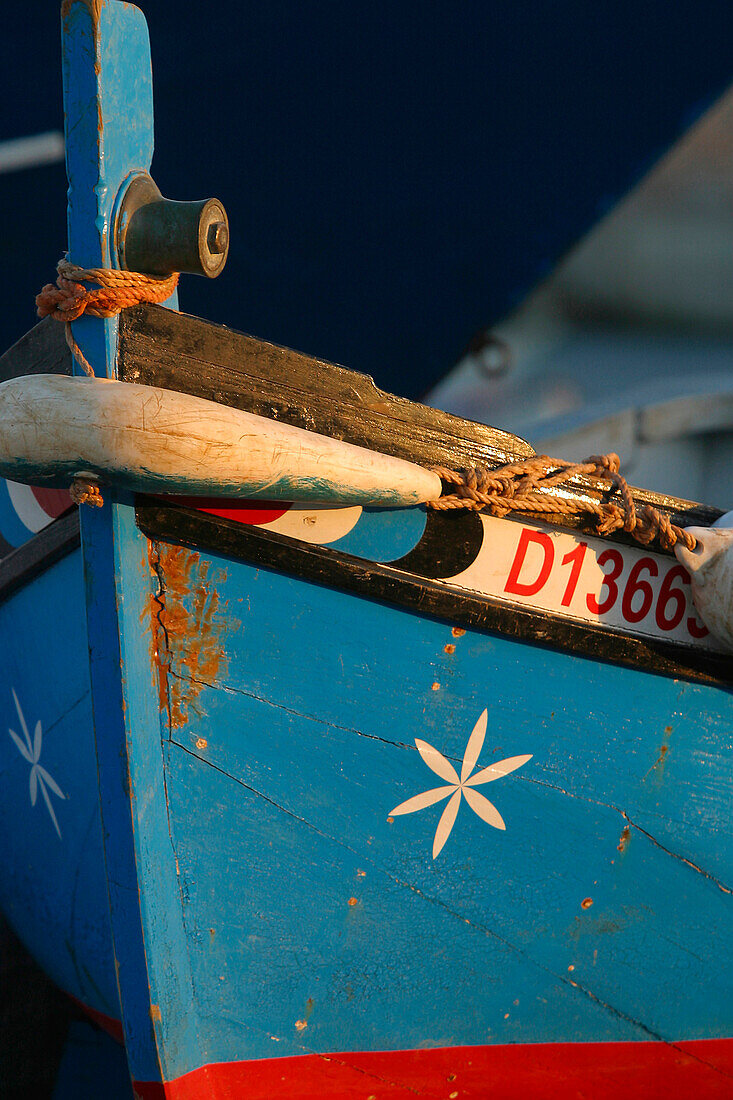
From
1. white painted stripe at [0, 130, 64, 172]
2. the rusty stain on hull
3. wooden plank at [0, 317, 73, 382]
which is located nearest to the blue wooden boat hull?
the rusty stain on hull

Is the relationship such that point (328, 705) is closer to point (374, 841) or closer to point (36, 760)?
point (374, 841)

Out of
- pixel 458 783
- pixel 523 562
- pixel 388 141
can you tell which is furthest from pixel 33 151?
pixel 458 783

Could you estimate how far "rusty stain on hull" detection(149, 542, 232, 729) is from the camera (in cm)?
129

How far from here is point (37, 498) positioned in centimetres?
149

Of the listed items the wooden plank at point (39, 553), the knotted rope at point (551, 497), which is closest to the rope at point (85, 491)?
the wooden plank at point (39, 553)

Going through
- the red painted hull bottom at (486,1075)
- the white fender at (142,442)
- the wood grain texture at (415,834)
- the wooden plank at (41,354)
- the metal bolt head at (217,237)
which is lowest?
the red painted hull bottom at (486,1075)

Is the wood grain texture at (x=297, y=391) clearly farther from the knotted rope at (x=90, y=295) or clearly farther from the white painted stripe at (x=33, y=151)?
the white painted stripe at (x=33, y=151)

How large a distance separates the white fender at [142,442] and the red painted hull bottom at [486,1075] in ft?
3.34

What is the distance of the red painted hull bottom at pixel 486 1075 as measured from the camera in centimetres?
148

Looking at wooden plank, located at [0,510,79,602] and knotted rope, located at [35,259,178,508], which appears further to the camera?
wooden plank, located at [0,510,79,602]

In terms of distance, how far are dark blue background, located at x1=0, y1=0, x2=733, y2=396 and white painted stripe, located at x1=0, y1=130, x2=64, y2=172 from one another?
1.6 inches

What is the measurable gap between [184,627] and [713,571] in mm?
929

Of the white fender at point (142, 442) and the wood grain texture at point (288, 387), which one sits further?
the wood grain texture at point (288, 387)

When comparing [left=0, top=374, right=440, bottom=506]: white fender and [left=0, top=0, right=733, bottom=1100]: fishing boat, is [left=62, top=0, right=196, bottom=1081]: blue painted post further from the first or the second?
[left=0, top=374, right=440, bottom=506]: white fender
